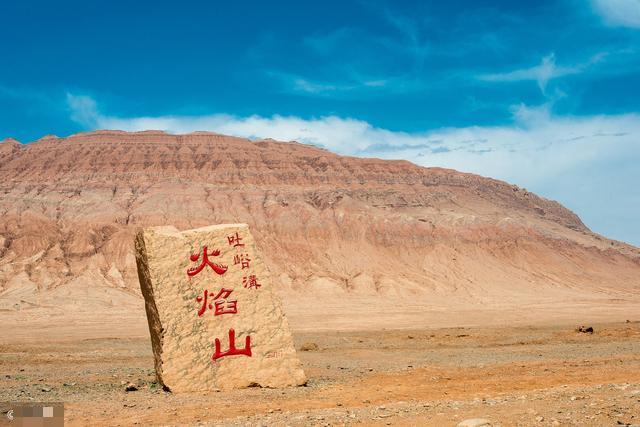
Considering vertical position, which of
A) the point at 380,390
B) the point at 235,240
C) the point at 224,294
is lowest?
the point at 380,390

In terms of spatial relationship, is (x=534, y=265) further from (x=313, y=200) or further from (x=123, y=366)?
(x=123, y=366)

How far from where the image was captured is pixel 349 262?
78.7m

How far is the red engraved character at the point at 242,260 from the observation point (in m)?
12.2

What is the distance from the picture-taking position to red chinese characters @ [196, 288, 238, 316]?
11648 mm

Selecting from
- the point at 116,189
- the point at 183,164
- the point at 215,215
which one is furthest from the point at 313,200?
the point at 116,189

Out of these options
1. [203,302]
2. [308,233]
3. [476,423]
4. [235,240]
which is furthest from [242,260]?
[308,233]

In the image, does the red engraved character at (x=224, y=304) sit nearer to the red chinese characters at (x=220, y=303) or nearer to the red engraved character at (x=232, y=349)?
the red chinese characters at (x=220, y=303)

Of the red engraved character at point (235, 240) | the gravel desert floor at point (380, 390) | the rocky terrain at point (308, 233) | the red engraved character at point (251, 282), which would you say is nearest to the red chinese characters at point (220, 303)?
the red engraved character at point (251, 282)

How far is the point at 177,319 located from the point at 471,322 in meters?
32.8

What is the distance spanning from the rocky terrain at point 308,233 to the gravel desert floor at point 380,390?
2349 cm

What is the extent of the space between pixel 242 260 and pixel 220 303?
972mm

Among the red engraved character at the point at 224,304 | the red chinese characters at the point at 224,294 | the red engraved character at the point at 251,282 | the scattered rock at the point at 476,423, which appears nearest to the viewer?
the scattered rock at the point at 476,423

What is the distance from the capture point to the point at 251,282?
39.8 ft

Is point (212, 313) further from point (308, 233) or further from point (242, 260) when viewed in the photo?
point (308, 233)
